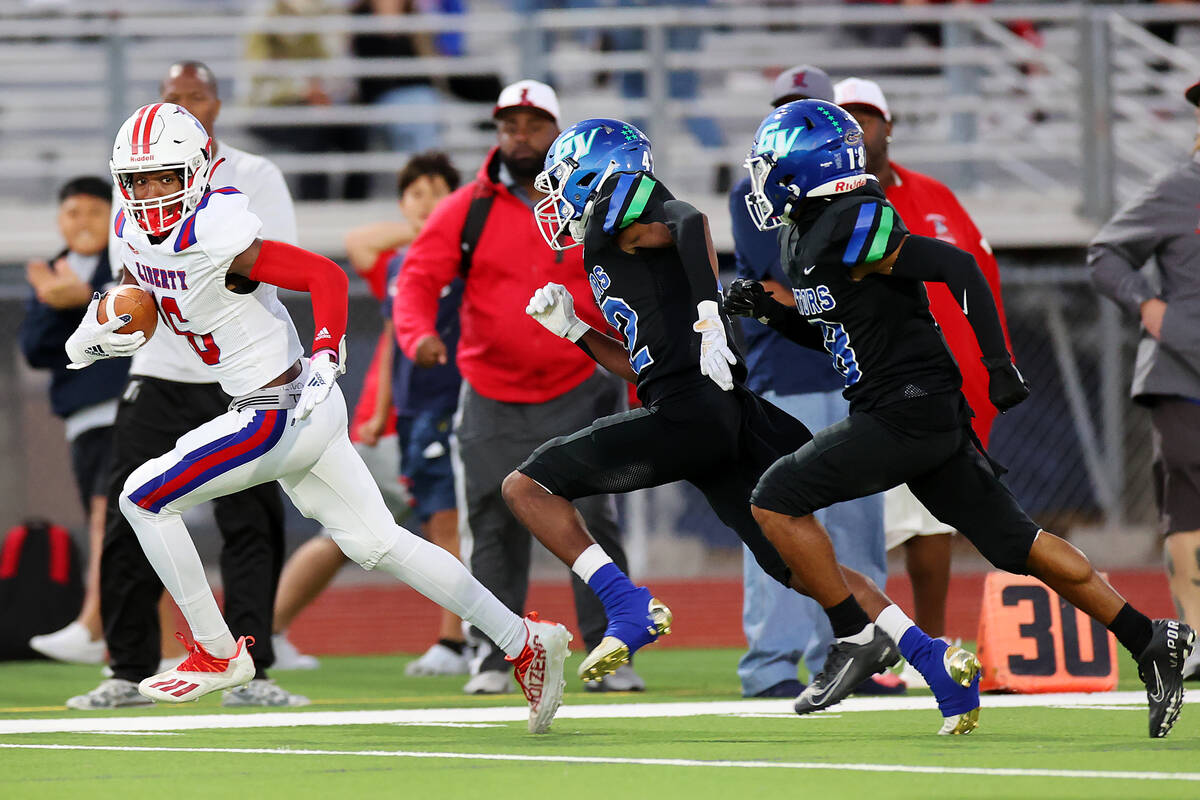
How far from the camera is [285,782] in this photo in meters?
4.55

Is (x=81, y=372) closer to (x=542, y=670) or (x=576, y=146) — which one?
Answer: (x=576, y=146)

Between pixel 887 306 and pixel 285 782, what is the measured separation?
218cm

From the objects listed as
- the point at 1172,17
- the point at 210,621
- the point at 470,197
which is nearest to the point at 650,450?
the point at 210,621

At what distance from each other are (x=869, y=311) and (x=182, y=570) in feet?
7.57

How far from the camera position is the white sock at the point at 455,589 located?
235 inches

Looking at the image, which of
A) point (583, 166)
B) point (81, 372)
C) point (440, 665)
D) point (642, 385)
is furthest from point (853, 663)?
point (81, 372)

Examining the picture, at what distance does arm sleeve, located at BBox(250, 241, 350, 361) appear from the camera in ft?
19.5

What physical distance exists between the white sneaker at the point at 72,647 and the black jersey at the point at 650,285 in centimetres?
459

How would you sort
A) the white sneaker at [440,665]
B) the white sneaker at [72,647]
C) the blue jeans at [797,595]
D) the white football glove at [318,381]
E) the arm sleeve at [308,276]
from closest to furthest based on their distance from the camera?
the white football glove at [318,381] < the arm sleeve at [308,276] < the blue jeans at [797,595] < the white sneaker at [440,665] < the white sneaker at [72,647]

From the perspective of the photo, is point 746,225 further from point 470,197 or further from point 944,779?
point 944,779

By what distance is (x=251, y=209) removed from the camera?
7.34 meters

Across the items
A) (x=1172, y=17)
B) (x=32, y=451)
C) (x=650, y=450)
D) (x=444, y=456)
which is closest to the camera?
(x=650, y=450)

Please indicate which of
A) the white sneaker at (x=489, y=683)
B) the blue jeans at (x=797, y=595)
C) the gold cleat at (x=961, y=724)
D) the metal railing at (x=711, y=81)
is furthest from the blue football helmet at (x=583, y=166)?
the metal railing at (x=711, y=81)

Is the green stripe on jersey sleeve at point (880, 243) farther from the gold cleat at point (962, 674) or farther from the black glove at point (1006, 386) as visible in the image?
the gold cleat at point (962, 674)
